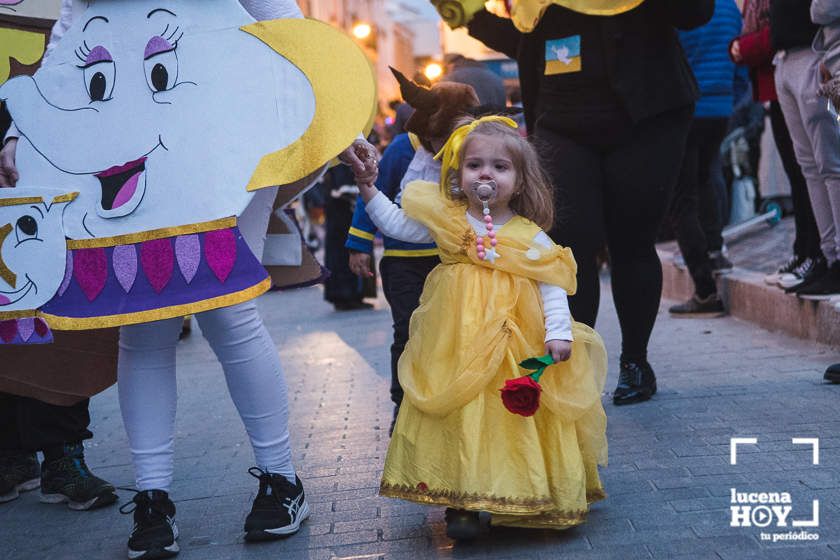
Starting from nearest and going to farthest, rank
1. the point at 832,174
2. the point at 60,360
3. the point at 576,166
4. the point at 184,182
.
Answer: the point at 184,182
the point at 60,360
the point at 576,166
the point at 832,174

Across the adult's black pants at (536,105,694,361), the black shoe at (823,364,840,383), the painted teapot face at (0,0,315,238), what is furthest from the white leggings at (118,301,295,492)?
the black shoe at (823,364,840,383)

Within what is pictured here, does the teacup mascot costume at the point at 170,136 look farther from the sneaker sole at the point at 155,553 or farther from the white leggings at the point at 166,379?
the sneaker sole at the point at 155,553

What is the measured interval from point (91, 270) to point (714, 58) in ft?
16.4

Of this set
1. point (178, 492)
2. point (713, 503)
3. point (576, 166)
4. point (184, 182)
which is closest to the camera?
point (184, 182)

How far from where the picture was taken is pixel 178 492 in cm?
388

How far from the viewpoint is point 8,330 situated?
3.10 m

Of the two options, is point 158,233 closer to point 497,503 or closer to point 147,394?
point 147,394

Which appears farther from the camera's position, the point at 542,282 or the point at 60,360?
the point at 60,360

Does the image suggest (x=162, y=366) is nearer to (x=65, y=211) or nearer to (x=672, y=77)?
(x=65, y=211)

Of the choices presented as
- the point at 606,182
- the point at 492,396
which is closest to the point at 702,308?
the point at 606,182

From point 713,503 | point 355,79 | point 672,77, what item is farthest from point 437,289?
point 672,77

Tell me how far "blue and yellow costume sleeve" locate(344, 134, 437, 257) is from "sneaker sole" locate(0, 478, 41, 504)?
1464 millimetres

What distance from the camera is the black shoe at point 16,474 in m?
3.97

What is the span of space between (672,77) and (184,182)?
2207mm
